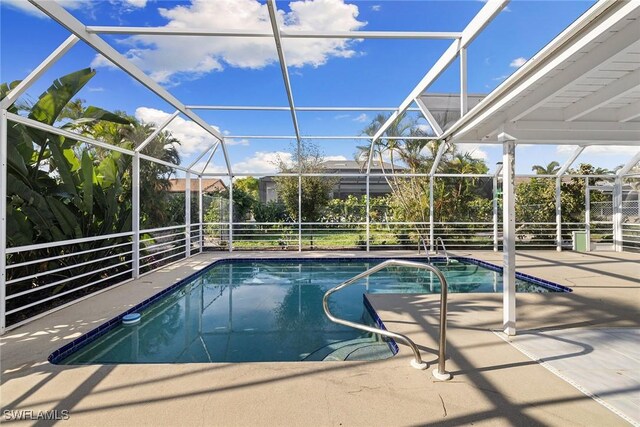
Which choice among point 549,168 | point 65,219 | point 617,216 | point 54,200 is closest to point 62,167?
point 54,200

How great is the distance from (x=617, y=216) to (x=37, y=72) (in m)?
14.2

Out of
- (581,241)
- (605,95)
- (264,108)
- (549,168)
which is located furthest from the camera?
(549,168)

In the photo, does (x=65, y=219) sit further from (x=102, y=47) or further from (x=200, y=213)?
(x=200, y=213)

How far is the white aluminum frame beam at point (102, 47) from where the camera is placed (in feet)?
11.5

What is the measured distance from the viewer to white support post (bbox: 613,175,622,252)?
1050cm

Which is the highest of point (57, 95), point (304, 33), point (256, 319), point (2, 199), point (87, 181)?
point (304, 33)

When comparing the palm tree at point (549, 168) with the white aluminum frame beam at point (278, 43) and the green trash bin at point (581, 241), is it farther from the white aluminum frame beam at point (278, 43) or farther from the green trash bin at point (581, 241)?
the white aluminum frame beam at point (278, 43)

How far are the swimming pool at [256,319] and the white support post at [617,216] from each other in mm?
5149

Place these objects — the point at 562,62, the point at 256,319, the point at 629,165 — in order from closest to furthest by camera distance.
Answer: the point at 562,62 < the point at 256,319 < the point at 629,165

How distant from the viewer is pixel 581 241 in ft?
35.7

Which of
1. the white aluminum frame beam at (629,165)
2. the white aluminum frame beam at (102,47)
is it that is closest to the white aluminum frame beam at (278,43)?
the white aluminum frame beam at (102,47)

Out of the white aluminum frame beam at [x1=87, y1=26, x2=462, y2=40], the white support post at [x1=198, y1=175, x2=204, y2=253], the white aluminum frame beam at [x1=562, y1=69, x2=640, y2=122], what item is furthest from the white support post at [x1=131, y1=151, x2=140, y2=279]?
the white aluminum frame beam at [x1=562, y1=69, x2=640, y2=122]

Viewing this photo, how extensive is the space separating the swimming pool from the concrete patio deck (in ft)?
1.58

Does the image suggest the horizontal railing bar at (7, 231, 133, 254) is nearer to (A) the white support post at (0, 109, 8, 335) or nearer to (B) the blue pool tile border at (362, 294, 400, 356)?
(A) the white support post at (0, 109, 8, 335)
